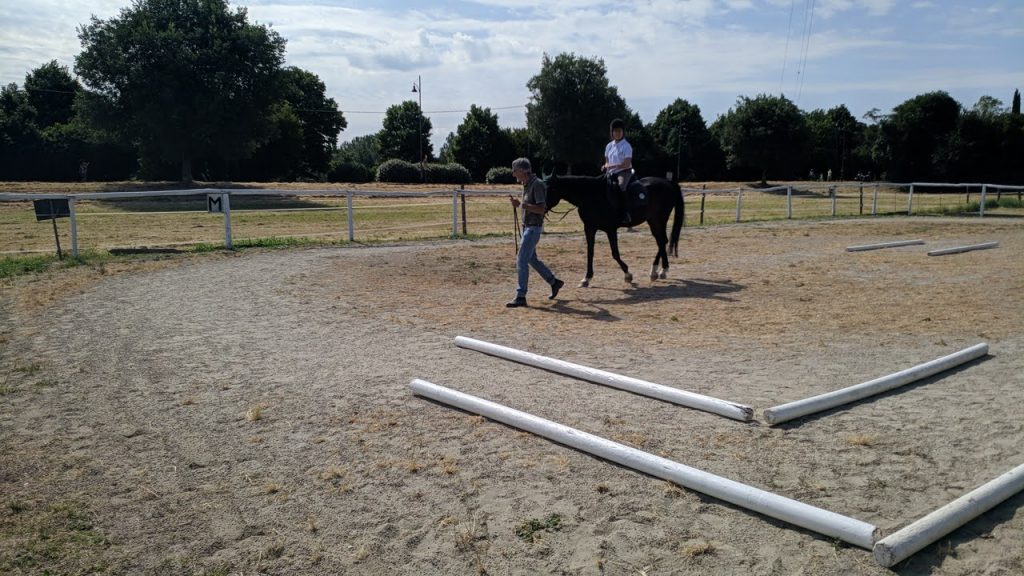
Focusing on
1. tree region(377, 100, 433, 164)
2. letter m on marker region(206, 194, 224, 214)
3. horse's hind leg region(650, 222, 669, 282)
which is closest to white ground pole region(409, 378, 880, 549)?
horse's hind leg region(650, 222, 669, 282)

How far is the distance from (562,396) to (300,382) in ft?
7.69

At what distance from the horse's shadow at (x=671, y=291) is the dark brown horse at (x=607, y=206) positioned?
1.24 ft

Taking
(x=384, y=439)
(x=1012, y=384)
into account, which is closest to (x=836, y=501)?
(x=384, y=439)

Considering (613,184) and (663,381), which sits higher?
(613,184)

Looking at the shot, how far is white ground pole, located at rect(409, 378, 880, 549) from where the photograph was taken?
10.9ft

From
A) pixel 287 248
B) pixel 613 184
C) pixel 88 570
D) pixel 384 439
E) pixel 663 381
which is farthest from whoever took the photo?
pixel 287 248

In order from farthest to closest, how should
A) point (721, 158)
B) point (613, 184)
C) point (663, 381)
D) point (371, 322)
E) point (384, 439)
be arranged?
1. point (721, 158)
2. point (613, 184)
3. point (371, 322)
4. point (663, 381)
5. point (384, 439)

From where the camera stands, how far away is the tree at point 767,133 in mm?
54656

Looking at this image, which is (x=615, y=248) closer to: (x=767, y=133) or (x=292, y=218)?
(x=292, y=218)

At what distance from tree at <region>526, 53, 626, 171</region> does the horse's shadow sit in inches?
1825

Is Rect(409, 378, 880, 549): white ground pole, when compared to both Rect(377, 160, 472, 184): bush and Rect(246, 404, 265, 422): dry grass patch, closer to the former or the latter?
Rect(246, 404, 265, 422): dry grass patch

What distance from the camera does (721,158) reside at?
75500 millimetres

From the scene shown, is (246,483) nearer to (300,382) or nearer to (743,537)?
(300,382)

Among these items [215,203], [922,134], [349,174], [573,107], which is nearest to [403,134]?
[349,174]
